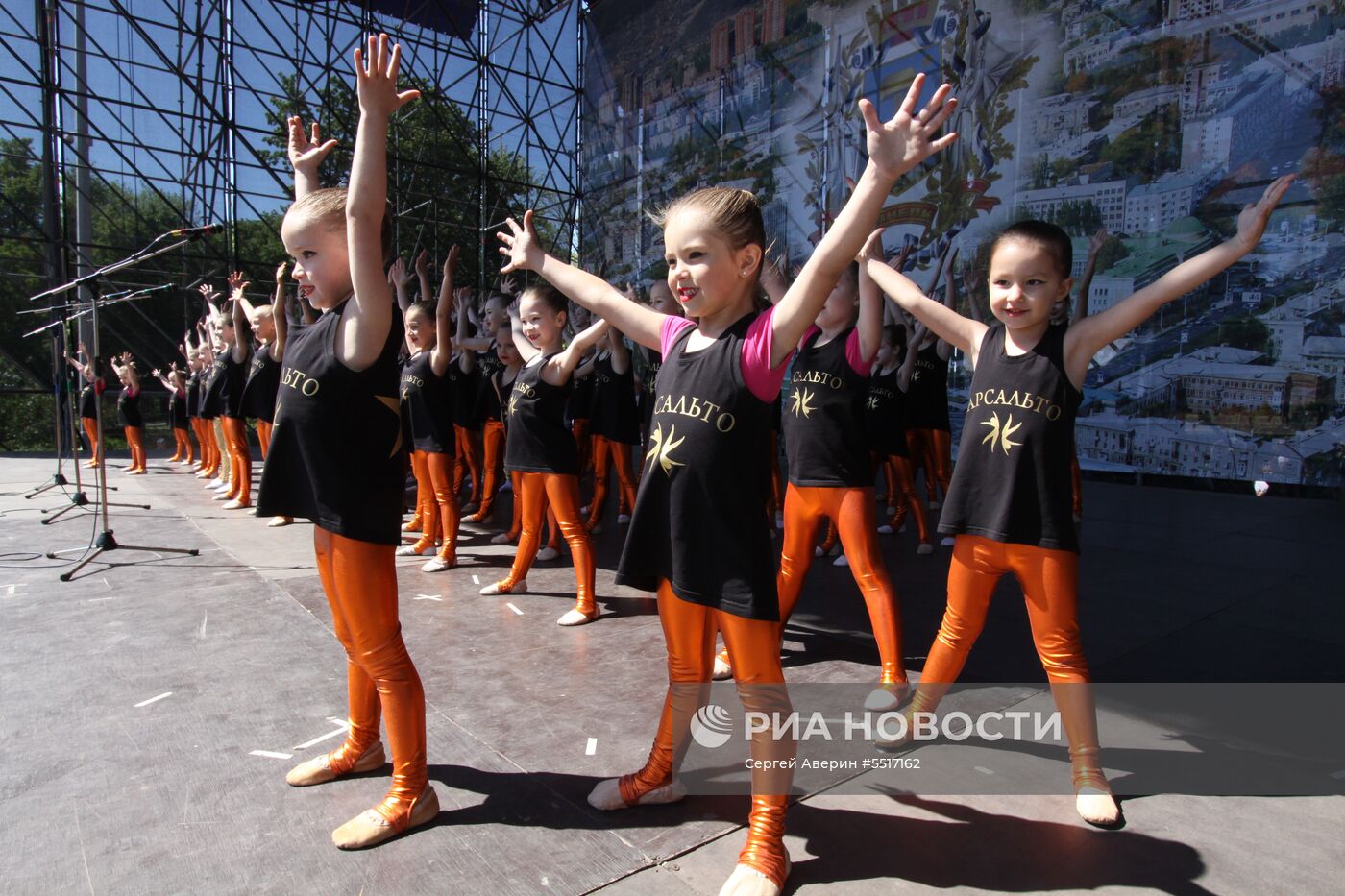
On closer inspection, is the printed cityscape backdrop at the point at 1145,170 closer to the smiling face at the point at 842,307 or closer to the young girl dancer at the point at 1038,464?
the smiling face at the point at 842,307

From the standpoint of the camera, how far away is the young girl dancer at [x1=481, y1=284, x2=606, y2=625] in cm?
380

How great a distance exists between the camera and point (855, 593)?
434cm

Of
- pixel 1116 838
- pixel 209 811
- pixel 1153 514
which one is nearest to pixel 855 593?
pixel 1116 838

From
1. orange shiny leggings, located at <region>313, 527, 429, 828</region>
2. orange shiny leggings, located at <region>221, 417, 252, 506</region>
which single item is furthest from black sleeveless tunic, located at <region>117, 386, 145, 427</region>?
orange shiny leggings, located at <region>313, 527, 429, 828</region>

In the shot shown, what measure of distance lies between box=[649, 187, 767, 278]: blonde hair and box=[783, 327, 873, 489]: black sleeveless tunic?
1.21 meters

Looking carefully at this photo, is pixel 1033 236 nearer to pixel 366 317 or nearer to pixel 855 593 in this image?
pixel 366 317

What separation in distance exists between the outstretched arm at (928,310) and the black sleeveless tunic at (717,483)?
2.42 feet

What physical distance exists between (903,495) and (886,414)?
3.00ft

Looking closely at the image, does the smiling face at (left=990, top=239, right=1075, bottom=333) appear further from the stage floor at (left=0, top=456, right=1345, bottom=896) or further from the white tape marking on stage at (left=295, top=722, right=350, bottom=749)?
the white tape marking on stage at (left=295, top=722, right=350, bottom=749)

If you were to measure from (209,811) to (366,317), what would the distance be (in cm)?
137

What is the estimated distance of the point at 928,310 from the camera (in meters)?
2.36

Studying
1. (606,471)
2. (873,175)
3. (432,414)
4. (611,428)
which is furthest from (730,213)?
(606,471)

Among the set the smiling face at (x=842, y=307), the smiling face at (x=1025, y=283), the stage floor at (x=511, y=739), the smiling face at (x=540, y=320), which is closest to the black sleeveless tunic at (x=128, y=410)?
the stage floor at (x=511, y=739)

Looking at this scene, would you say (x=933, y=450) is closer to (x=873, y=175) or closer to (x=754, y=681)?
(x=754, y=681)
